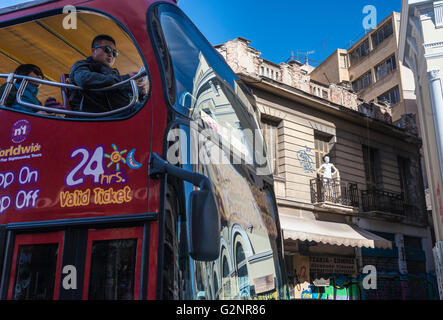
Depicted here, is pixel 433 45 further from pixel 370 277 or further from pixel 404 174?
pixel 404 174

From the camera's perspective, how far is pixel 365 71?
93.9 ft

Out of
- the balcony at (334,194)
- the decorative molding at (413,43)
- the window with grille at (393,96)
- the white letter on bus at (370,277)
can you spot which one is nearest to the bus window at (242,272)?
the decorative molding at (413,43)

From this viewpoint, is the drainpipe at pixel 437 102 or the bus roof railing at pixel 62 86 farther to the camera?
the drainpipe at pixel 437 102

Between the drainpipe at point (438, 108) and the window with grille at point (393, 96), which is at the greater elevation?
the window with grille at point (393, 96)

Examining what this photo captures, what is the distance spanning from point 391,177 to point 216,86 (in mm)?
16198

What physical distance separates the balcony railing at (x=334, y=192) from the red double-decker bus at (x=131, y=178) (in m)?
11.2

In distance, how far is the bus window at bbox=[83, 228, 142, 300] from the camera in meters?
2.72

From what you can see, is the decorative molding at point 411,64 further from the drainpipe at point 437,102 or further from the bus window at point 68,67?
the bus window at point 68,67

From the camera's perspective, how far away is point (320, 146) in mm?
16125

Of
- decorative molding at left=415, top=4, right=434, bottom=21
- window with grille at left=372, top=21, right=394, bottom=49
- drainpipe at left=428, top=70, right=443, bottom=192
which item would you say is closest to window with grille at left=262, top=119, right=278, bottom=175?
drainpipe at left=428, top=70, right=443, bottom=192

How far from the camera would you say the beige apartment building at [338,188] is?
13680 mm

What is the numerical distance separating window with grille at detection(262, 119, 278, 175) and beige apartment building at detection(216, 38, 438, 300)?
4 centimetres
